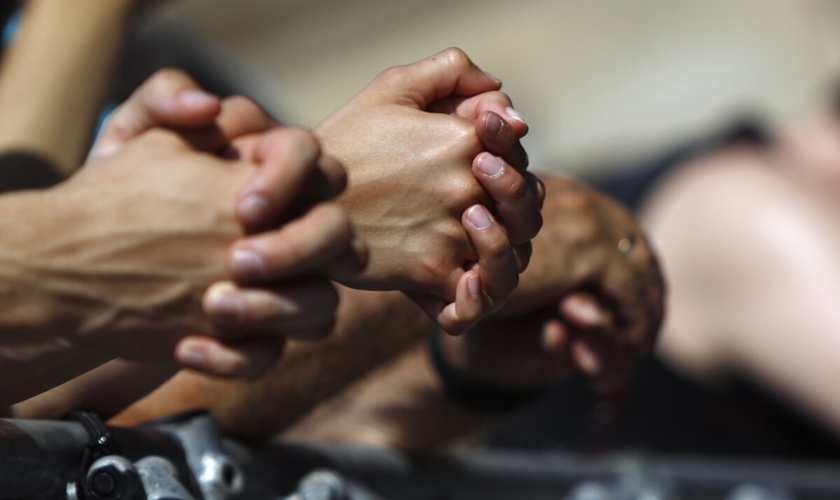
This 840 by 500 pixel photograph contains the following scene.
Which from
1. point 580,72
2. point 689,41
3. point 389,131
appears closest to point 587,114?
point 580,72

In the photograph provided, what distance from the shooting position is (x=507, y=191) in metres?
0.44

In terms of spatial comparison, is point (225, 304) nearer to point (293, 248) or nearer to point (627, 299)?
point (293, 248)

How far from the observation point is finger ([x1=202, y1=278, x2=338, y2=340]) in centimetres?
42

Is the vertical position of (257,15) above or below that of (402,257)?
above

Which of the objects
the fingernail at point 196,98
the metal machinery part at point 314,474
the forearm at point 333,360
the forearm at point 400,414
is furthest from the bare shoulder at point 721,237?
the fingernail at point 196,98

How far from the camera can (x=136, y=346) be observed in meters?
0.42

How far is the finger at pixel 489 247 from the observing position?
1.45 ft

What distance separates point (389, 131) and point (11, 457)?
0.69ft

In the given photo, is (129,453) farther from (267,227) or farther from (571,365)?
(571,365)

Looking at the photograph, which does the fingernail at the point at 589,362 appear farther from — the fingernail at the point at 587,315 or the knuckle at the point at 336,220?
the knuckle at the point at 336,220

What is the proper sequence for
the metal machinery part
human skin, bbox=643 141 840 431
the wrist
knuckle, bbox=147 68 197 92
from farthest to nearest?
1. human skin, bbox=643 141 840 431
2. the wrist
3. knuckle, bbox=147 68 197 92
4. the metal machinery part

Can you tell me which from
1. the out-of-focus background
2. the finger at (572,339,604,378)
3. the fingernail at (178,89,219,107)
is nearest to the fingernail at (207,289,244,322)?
the fingernail at (178,89,219,107)

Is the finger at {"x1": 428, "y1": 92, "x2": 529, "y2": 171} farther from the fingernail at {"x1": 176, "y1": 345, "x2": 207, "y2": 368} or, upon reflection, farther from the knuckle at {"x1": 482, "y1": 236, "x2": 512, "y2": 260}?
the fingernail at {"x1": 176, "y1": 345, "x2": 207, "y2": 368}

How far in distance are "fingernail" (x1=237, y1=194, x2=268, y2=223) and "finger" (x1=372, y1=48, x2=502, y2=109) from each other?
0.28ft
